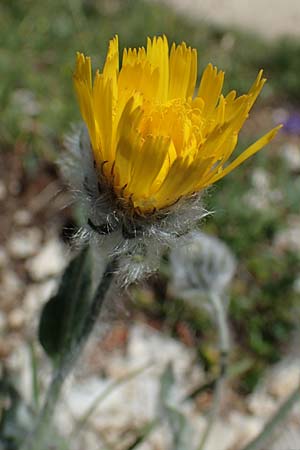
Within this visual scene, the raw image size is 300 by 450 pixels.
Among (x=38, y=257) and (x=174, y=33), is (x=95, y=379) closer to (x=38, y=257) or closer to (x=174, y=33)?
(x=38, y=257)

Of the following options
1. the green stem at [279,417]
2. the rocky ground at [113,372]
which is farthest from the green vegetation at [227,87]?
the green stem at [279,417]

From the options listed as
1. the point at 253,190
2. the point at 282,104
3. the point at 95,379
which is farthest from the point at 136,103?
the point at 282,104

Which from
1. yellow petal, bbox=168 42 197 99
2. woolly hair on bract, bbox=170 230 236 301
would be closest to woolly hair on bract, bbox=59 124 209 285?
yellow petal, bbox=168 42 197 99

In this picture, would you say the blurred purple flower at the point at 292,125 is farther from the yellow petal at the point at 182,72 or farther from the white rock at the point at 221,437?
the yellow petal at the point at 182,72

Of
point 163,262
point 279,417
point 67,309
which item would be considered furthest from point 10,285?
point 279,417

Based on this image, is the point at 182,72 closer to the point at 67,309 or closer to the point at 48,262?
the point at 67,309

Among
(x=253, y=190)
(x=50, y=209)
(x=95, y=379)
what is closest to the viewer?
(x=95, y=379)

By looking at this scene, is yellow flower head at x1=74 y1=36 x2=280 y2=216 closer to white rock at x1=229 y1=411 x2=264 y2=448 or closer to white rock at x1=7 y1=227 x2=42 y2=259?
white rock at x1=229 y1=411 x2=264 y2=448
